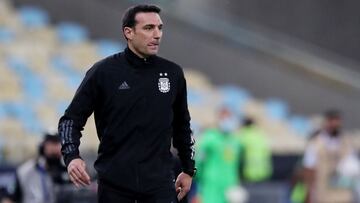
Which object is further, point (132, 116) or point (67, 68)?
point (67, 68)

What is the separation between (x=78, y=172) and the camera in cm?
698

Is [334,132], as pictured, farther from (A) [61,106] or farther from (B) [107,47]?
(B) [107,47]

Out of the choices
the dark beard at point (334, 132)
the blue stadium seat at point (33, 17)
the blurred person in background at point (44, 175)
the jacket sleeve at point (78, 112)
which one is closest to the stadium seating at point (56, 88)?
the blue stadium seat at point (33, 17)

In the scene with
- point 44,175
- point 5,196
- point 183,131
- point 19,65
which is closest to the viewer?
point 183,131

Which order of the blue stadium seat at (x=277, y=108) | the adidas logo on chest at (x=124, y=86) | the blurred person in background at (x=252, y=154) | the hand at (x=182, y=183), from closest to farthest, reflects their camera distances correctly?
the adidas logo on chest at (x=124, y=86), the hand at (x=182, y=183), the blurred person in background at (x=252, y=154), the blue stadium seat at (x=277, y=108)

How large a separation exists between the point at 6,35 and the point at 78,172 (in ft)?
51.6

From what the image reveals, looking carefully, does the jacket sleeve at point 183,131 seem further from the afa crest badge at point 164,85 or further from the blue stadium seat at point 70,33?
the blue stadium seat at point 70,33

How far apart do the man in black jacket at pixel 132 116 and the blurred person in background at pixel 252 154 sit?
10531 millimetres

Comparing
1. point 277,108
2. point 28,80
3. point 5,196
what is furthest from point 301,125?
point 5,196

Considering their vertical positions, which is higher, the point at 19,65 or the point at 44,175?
the point at 19,65

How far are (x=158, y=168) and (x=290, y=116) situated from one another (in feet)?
57.4

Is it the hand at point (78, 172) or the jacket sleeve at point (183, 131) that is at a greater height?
the jacket sleeve at point (183, 131)

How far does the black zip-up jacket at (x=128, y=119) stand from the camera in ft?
23.5

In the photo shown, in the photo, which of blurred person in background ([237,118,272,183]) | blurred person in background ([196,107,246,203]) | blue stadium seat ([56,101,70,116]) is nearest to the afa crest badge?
blurred person in background ([196,107,246,203])
